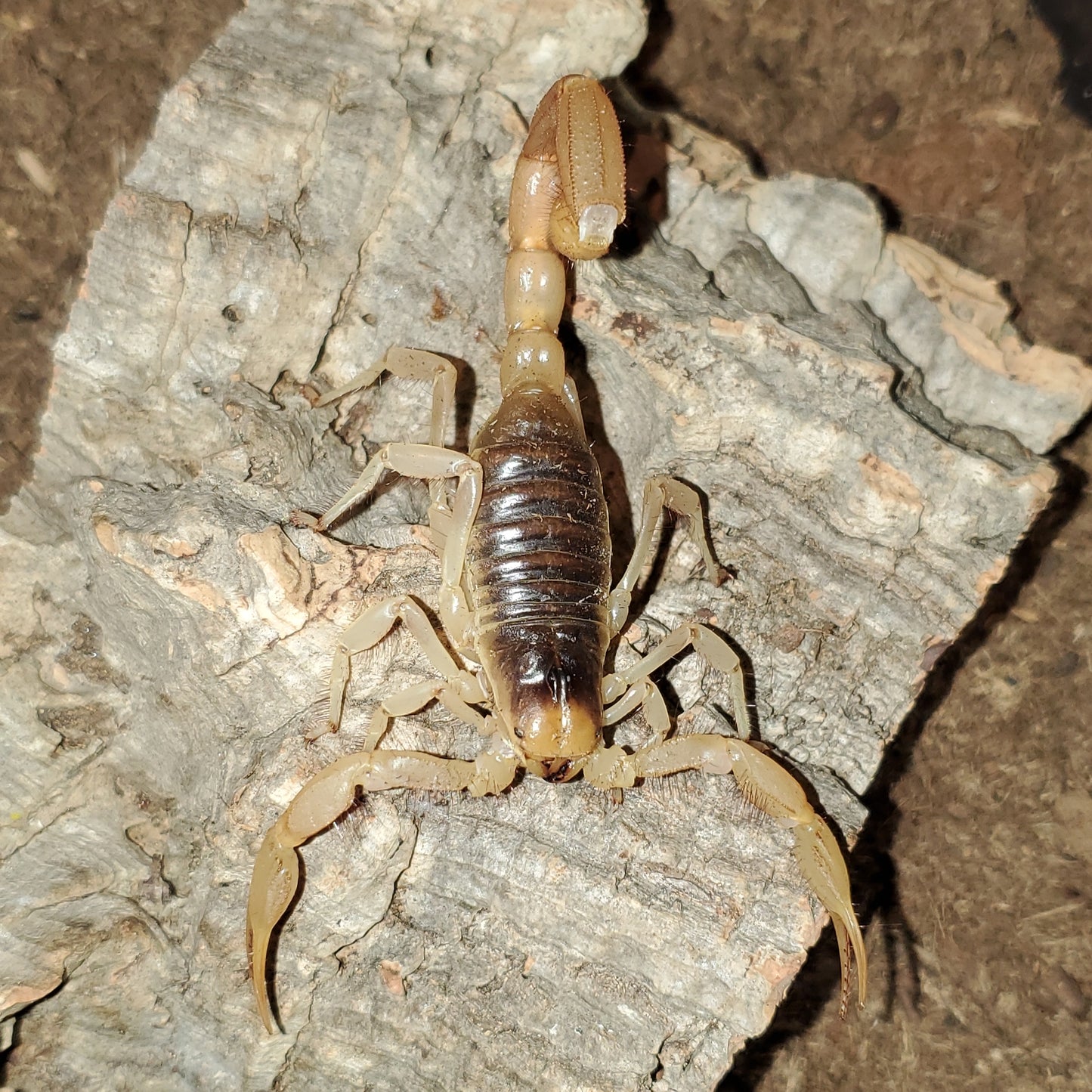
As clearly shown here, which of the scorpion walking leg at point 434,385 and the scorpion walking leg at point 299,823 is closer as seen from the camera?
the scorpion walking leg at point 299,823

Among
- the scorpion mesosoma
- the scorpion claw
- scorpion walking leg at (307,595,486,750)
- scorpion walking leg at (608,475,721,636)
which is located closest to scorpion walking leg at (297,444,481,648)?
the scorpion mesosoma

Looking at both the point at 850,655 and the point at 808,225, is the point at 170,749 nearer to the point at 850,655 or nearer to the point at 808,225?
the point at 850,655

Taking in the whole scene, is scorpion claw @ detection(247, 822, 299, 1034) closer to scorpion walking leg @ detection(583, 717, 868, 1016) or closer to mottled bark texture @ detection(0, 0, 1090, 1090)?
mottled bark texture @ detection(0, 0, 1090, 1090)

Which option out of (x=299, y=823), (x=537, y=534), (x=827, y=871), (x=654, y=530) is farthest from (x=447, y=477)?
(x=827, y=871)

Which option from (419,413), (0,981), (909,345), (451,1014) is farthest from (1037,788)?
(0,981)

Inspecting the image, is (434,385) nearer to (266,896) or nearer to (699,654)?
(699,654)

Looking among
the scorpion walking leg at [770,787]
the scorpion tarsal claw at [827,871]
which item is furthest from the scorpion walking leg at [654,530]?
the scorpion tarsal claw at [827,871]

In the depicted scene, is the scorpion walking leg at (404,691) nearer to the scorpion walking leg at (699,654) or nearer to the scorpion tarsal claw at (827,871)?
the scorpion walking leg at (699,654)
